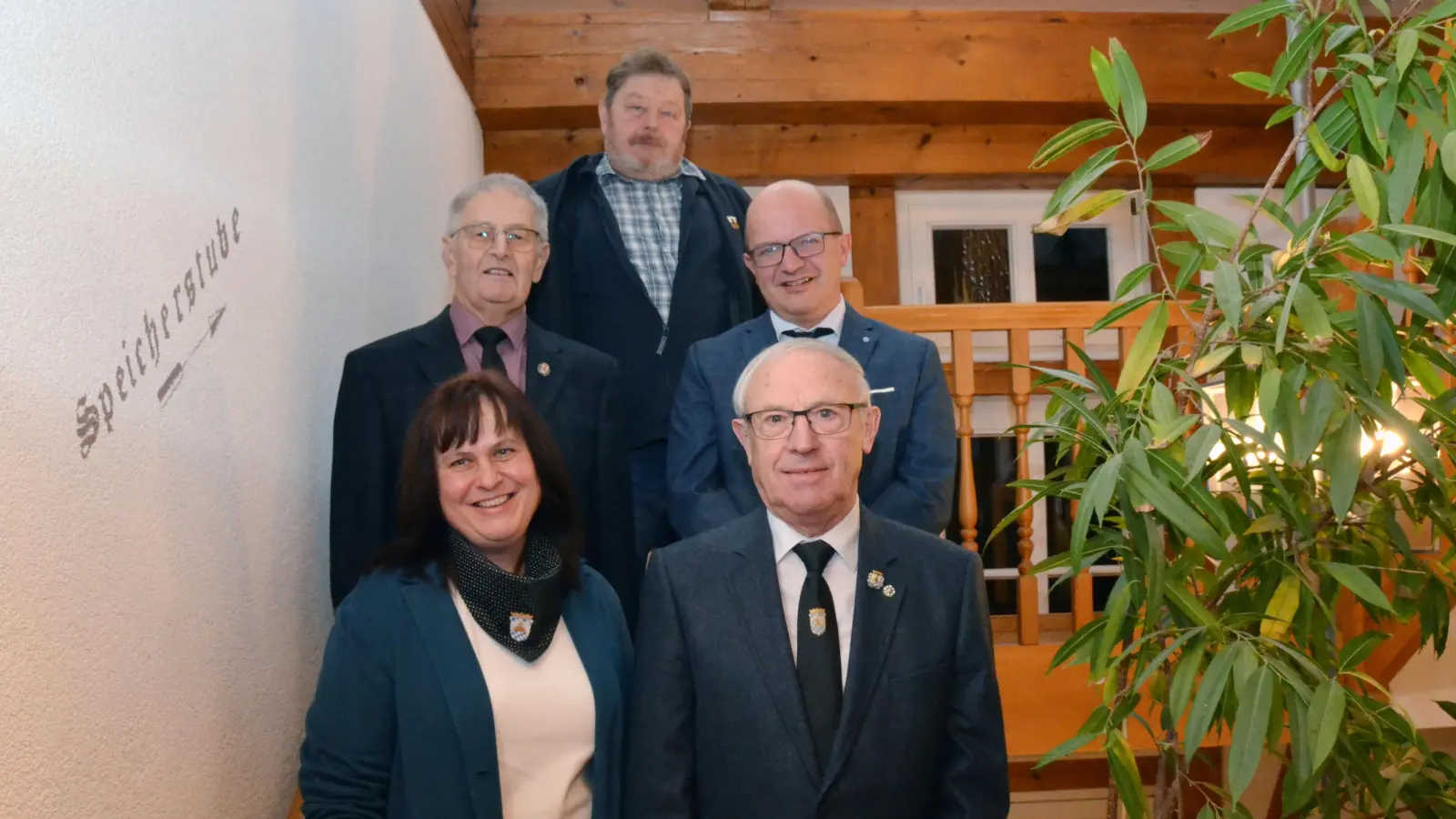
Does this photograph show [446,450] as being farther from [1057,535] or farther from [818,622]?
[1057,535]

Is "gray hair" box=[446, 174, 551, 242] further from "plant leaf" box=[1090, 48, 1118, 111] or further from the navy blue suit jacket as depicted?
"plant leaf" box=[1090, 48, 1118, 111]

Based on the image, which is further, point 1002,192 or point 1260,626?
point 1002,192

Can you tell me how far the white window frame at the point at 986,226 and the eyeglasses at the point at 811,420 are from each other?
340 centimetres

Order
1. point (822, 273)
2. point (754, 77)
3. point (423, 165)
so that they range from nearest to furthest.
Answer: point (822, 273) → point (423, 165) → point (754, 77)

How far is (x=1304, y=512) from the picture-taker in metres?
1.90

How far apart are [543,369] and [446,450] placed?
1.69 ft

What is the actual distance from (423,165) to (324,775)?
91.8 inches

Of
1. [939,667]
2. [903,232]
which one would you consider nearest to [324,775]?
[939,667]

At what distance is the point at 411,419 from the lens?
2105 millimetres

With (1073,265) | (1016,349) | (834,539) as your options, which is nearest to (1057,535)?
(1073,265)

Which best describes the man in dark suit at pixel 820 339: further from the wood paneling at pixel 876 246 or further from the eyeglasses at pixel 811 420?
the wood paneling at pixel 876 246

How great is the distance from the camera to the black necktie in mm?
1688

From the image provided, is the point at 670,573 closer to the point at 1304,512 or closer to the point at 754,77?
the point at 1304,512

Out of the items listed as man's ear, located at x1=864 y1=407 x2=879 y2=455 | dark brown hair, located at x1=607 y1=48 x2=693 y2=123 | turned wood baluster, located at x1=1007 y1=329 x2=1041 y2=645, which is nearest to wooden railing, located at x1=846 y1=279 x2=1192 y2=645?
turned wood baluster, located at x1=1007 y1=329 x2=1041 y2=645
